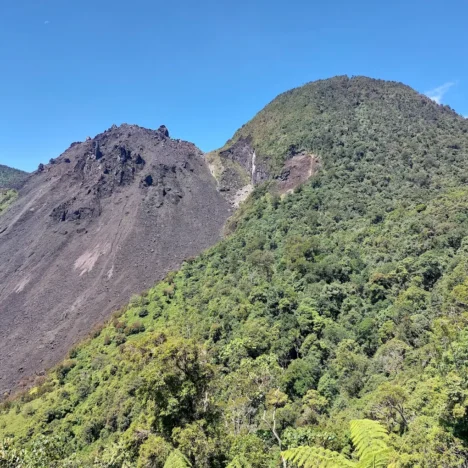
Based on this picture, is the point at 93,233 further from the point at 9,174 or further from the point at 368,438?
the point at 9,174

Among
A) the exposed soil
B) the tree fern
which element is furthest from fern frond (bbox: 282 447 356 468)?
the exposed soil

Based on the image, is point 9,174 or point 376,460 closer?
point 376,460

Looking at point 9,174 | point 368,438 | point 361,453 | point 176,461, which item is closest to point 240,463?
point 176,461

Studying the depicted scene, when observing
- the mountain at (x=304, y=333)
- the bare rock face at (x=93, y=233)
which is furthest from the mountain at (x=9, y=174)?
the mountain at (x=304, y=333)

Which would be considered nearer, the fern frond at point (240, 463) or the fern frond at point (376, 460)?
the fern frond at point (376, 460)

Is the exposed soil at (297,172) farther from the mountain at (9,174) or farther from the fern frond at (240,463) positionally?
the mountain at (9,174)

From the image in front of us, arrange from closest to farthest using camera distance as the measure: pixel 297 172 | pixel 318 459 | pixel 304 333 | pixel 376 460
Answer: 1. pixel 376 460
2. pixel 318 459
3. pixel 304 333
4. pixel 297 172

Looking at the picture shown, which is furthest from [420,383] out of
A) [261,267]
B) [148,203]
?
[148,203]
